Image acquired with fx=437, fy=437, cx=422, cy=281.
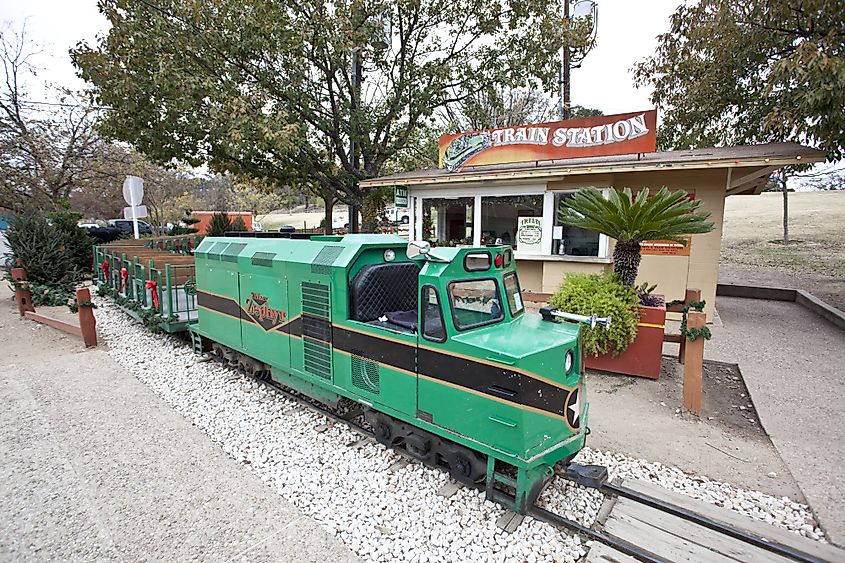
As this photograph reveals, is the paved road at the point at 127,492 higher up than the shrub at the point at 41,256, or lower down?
lower down

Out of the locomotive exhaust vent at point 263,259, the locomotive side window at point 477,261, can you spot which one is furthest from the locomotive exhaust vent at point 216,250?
the locomotive side window at point 477,261

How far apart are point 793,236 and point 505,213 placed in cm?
2613

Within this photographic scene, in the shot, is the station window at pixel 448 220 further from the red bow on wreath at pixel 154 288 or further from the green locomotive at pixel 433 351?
the green locomotive at pixel 433 351

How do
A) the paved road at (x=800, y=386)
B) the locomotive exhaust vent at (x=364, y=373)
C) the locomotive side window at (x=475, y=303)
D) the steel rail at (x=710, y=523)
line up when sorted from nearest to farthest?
the steel rail at (x=710, y=523)
the locomotive side window at (x=475, y=303)
the paved road at (x=800, y=386)
the locomotive exhaust vent at (x=364, y=373)

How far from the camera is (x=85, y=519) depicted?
137 inches

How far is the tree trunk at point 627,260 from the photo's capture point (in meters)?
6.69

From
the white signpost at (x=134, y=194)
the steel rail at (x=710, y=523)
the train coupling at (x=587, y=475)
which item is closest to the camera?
the steel rail at (x=710, y=523)

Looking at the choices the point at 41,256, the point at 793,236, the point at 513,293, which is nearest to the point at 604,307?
the point at 513,293

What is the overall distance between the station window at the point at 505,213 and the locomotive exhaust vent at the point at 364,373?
25.1 ft

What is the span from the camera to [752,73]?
39.4 feet

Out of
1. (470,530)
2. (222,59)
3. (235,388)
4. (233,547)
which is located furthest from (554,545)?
(222,59)

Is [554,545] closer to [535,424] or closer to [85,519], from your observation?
[535,424]

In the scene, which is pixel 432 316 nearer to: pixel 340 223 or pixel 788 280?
→ pixel 788 280

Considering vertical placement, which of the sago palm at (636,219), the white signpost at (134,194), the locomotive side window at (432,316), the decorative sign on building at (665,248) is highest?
the white signpost at (134,194)
